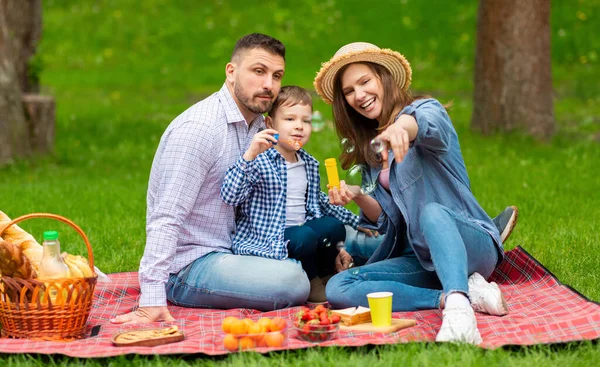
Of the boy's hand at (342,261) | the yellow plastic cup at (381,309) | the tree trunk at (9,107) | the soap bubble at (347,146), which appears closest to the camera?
the yellow plastic cup at (381,309)

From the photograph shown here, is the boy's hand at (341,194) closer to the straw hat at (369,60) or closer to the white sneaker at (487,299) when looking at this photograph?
the straw hat at (369,60)

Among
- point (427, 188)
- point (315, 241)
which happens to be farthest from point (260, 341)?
point (427, 188)

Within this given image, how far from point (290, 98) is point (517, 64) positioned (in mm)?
5660

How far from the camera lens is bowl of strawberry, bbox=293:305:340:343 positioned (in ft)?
12.4

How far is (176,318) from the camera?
438 cm

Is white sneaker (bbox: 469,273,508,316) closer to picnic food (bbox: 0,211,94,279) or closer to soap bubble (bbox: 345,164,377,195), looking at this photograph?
soap bubble (bbox: 345,164,377,195)

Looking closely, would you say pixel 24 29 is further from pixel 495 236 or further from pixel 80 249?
pixel 495 236

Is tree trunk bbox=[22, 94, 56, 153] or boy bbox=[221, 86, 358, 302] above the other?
tree trunk bbox=[22, 94, 56, 153]

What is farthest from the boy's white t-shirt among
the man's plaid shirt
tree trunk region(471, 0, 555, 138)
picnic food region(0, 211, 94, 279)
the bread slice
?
tree trunk region(471, 0, 555, 138)

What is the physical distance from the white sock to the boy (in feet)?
3.27

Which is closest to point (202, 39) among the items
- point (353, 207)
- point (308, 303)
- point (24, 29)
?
point (24, 29)

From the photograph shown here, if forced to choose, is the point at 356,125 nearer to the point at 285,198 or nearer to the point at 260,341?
the point at 285,198

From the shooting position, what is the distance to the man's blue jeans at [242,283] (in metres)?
4.46

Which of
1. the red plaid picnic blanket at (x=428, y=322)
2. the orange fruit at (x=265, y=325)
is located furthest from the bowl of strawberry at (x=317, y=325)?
the orange fruit at (x=265, y=325)
